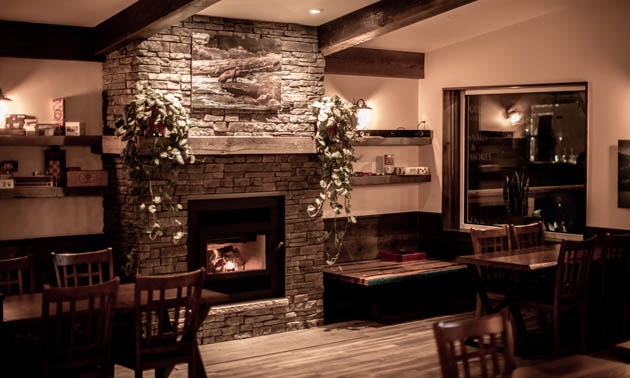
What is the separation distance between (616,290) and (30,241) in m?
5.41

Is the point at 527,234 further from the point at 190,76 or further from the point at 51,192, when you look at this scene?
the point at 51,192

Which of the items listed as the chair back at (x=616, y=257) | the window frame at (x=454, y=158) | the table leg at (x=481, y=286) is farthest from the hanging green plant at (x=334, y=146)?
the chair back at (x=616, y=257)

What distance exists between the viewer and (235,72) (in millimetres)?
7051

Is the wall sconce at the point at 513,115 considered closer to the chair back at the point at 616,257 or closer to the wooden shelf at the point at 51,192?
the chair back at the point at 616,257

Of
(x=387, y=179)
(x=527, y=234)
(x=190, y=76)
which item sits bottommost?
(x=527, y=234)

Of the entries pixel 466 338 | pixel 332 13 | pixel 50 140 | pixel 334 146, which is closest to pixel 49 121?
pixel 50 140

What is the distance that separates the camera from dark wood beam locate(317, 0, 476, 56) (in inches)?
243

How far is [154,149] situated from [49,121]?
1233 mm

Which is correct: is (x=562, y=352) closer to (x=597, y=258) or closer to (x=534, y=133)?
(x=597, y=258)

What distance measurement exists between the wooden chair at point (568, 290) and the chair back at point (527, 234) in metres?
0.82

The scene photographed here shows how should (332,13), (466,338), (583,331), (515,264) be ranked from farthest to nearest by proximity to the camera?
(332,13)
(583,331)
(515,264)
(466,338)

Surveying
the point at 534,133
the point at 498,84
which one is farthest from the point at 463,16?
the point at 534,133

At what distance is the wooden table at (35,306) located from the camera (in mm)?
4367

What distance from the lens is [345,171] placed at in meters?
7.48
